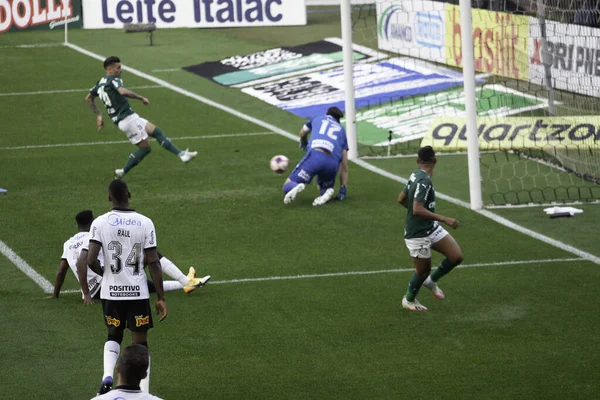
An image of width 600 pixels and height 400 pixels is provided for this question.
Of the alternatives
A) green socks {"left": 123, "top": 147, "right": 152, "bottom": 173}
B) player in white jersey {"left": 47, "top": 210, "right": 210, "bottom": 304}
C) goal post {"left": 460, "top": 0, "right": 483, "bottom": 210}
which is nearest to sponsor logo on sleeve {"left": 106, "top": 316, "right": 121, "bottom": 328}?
player in white jersey {"left": 47, "top": 210, "right": 210, "bottom": 304}

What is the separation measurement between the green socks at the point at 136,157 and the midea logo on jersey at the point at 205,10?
15320 mm

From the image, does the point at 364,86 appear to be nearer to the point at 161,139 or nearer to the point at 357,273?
the point at 161,139

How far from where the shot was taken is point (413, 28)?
87.1 feet

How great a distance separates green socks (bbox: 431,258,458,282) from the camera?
12545 millimetres

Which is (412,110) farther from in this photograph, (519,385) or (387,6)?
(519,385)

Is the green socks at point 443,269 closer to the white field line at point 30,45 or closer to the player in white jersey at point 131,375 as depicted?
the player in white jersey at point 131,375

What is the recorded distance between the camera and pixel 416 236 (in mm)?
12227

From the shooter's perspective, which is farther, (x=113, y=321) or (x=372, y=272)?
(x=372, y=272)

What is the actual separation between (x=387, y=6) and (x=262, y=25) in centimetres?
736

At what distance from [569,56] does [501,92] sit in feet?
9.37

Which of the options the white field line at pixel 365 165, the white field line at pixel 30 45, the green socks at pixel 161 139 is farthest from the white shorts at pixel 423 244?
the white field line at pixel 30 45

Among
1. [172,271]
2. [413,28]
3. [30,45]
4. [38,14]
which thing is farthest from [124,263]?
[38,14]

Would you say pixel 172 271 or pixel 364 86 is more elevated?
pixel 364 86

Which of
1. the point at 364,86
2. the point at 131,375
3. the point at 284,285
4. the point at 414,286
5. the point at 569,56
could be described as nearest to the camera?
the point at 131,375
